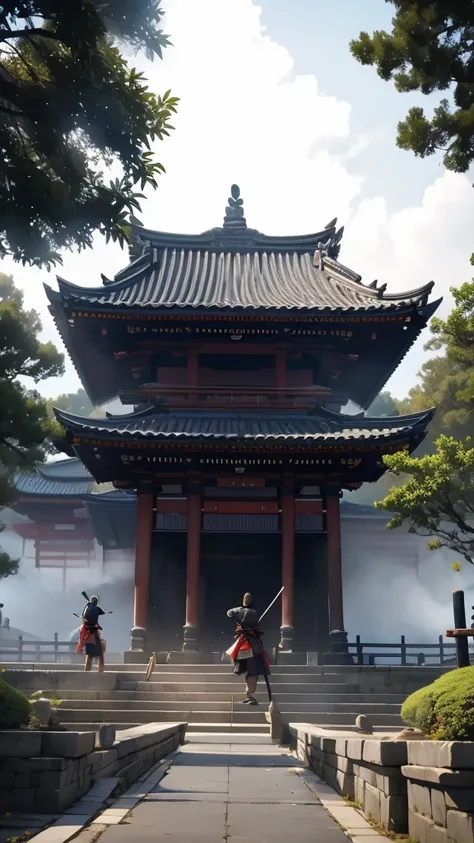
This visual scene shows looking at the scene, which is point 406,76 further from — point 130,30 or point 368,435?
point 368,435

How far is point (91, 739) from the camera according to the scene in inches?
308

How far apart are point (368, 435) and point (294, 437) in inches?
72.9

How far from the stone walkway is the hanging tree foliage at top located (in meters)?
6.16

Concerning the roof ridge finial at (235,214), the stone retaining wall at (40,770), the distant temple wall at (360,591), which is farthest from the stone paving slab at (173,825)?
the distant temple wall at (360,591)

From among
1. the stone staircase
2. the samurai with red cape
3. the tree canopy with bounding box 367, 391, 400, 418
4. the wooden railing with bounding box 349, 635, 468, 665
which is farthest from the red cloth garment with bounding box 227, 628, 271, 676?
the tree canopy with bounding box 367, 391, 400, 418

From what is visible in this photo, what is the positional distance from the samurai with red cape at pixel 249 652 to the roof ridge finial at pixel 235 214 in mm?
17977

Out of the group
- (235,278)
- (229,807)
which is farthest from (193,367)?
(229,807)

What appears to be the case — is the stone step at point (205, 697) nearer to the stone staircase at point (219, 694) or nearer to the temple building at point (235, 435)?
the stone staircase at point (219, 694)

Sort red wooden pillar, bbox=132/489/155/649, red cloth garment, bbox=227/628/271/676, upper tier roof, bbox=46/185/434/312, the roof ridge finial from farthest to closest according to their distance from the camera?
the roof ridge finial, upper tier roof, bbox=46/185/434/312, red wooden pillar, bbox=132/489/155/649, red cloth garment, bbox=227/628/271/676

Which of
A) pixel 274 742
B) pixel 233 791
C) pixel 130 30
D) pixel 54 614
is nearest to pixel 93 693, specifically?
pixel 274 742

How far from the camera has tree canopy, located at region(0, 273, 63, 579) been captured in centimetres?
2089

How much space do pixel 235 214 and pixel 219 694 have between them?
61.2 ft

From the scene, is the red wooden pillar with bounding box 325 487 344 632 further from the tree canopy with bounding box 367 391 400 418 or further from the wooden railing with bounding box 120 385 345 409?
the tree canopy with bounding box 367 391 400 418

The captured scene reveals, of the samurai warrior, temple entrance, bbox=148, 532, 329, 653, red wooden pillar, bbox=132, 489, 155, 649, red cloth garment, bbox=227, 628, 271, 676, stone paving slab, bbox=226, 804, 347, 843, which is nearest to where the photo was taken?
stone paving slab, bbox=226, 804, 347, 843
